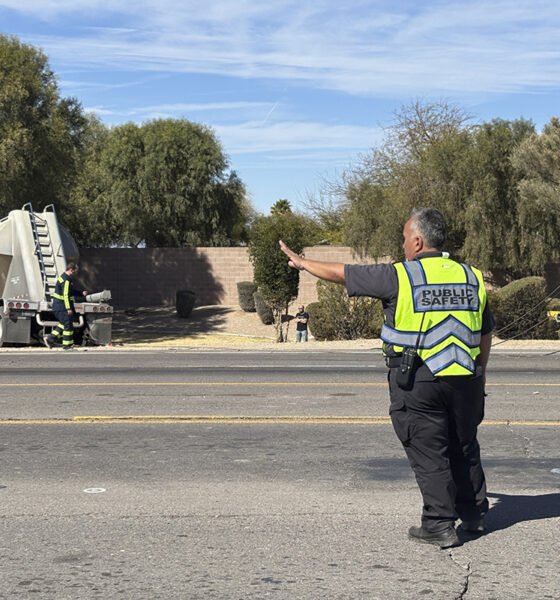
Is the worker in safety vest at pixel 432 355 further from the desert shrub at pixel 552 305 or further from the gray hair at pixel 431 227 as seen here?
the desert shrub at pixel 552 305

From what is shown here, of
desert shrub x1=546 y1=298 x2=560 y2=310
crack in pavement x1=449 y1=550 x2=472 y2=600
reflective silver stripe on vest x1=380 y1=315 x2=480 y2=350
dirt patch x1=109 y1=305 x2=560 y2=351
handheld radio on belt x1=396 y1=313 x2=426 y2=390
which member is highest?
reflective silver stripe on vest x1=380 y1=315 x2=480 y2=350

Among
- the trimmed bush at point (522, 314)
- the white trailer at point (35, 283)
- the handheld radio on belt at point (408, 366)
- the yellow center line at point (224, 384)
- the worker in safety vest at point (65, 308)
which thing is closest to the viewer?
the handheld radio on belt at point (408, 366)

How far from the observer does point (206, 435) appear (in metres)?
8.93

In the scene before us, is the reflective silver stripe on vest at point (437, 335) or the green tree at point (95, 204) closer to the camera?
the reflective silver stripe on vest at point (437, 335)

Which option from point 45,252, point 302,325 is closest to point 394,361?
point 45,252

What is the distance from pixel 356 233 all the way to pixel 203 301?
30.3ft

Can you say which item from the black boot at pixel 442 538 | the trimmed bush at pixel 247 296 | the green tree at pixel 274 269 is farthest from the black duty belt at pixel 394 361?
the trimmed bush at pixel 247 296

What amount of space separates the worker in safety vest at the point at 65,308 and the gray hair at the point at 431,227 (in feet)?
52.0

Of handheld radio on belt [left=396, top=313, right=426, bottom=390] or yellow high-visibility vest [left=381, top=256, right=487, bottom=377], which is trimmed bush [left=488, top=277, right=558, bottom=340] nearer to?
yellow high-visibility vest [left=381, top=256, right=487, bottom=377]

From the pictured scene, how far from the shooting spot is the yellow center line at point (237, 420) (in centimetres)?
964

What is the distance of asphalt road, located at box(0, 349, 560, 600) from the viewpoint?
4.94 metres

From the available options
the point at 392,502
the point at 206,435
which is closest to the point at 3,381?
the point at 206,435

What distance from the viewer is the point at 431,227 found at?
5.51m

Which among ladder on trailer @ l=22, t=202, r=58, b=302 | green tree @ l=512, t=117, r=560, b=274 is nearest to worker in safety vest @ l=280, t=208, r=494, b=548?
ladder on trailer @ l=22, t=202, r=58, b=302
